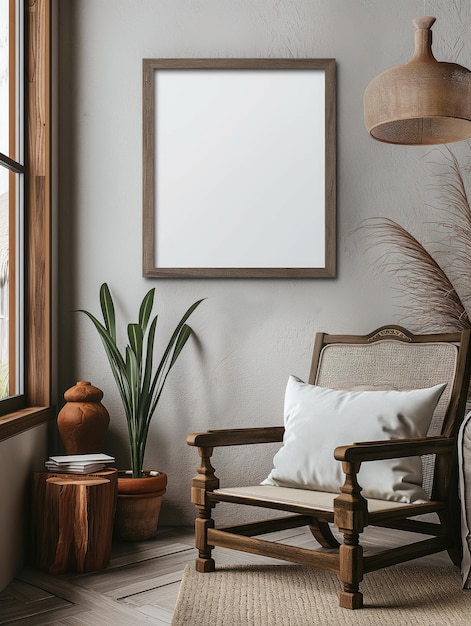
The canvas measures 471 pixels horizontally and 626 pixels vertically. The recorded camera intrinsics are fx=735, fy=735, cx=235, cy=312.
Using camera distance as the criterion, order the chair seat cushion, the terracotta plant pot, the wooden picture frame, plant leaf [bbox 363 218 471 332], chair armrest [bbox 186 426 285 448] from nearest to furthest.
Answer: the chair seat cushion, chair armrest [bbox 186 426 285 448], the terracotta plant pot, plant leaf [bbox 363 218 471 332], the wooden picture frame

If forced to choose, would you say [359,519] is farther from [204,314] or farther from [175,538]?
[204,314]

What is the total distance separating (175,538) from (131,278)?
119 centimetres

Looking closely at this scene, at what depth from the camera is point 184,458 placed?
134 inches

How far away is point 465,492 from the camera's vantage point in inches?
98.3

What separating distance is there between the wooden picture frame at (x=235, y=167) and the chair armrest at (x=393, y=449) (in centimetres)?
110

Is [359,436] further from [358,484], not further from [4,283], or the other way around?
[4,283]

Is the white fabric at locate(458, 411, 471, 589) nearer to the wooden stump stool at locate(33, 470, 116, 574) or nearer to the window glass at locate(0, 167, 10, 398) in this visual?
the wooden stump stool at locate(33, 470, 116, 574)

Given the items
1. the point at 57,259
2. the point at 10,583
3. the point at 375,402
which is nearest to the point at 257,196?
the point at 57,259

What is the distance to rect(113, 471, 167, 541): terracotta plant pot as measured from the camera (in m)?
3.09

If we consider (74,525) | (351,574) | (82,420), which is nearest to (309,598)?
(351,574)

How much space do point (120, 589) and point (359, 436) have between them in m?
0.99

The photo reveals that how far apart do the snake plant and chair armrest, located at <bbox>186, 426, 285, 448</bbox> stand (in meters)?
0.56

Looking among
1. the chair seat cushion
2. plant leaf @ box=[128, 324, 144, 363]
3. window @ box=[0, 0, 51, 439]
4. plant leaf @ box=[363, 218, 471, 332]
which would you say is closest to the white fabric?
the chair seat cushion

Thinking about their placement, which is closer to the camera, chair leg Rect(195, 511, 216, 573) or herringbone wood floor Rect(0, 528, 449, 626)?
herringbone wood floor Rect(0, 528, 449, 626)
